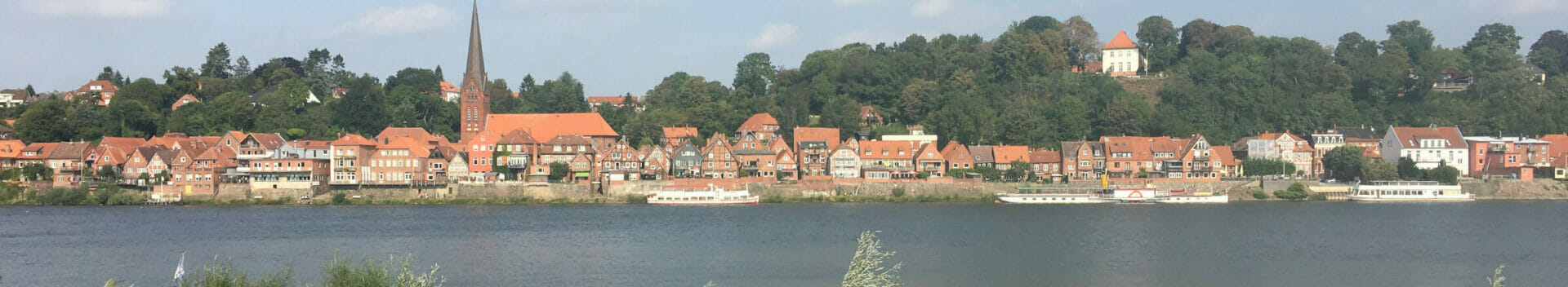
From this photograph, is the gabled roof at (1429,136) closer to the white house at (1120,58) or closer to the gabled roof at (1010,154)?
the gabled roof at (1010,154)

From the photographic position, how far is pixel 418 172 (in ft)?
188

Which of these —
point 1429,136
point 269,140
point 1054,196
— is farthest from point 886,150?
point 269,140

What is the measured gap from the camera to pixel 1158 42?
279ft

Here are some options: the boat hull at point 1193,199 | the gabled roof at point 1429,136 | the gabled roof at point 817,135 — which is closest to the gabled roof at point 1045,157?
the boat hull at point 1193,199

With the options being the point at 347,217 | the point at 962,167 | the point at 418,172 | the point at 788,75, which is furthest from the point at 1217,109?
the point at 347,217

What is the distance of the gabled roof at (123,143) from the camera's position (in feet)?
199

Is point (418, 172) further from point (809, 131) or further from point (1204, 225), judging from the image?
point (1204, 225)

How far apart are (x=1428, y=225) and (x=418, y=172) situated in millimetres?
35878

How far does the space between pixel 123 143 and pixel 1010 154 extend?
36951 mm

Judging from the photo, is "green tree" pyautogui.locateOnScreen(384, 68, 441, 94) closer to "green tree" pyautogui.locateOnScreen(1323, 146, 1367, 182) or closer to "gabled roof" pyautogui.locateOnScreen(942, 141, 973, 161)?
"gabled roof" pyautogui.locateOnScreen(942, 141, 973, 161)

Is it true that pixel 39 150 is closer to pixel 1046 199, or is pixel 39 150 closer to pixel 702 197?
pixel 702 197

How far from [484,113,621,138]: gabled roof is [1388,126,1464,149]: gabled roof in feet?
112

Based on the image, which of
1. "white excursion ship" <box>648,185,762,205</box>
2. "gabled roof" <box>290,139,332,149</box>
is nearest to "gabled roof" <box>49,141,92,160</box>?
"gabled roof" <box>290,139,332,149</box>

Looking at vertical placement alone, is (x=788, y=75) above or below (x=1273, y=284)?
above
